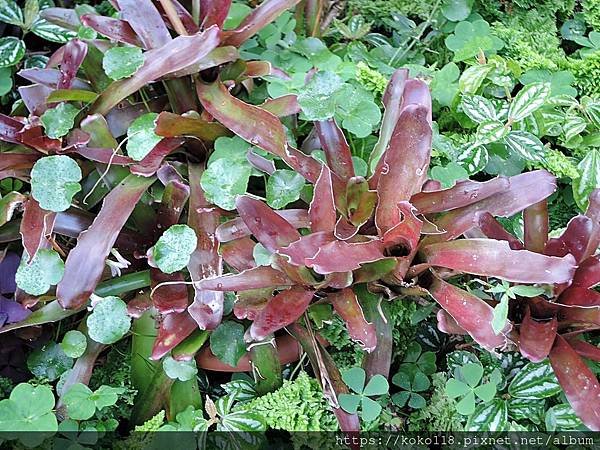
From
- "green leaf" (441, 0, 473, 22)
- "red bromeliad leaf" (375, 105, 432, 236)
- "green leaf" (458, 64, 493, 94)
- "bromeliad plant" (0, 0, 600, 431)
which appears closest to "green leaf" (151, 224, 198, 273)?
"bromeliad plant" (0, 0, 600, 431)

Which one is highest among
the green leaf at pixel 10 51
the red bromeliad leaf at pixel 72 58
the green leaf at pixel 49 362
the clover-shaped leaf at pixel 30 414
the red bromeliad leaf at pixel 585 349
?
the red bromeliad leaf at pixel 72 58

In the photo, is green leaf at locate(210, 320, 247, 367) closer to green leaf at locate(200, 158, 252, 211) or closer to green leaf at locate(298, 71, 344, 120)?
green leaf at locate(200, 158, 252, 211)

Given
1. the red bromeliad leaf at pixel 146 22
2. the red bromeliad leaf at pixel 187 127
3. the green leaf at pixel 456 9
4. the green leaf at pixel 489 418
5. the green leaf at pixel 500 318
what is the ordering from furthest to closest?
1. the green leaf at pixel 456 9
2. the red bromeliad leaf at pixel 146 22
3. the red bromeliad leaf at pixel 187 127
4. the green leaf at pixel 489 418
5. the green leaf at pixel 500 318

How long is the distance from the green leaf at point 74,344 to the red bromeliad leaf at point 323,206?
1.57 ft

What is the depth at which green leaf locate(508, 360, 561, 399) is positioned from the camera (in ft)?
3.37

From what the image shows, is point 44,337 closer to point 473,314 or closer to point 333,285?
point 333,285

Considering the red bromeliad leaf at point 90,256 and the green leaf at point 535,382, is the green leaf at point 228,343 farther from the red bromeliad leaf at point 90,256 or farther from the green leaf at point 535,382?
the green leaf at point 535,382

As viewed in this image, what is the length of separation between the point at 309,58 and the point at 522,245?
678 mm

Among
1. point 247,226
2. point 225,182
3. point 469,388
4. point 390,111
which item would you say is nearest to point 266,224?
point 247,226

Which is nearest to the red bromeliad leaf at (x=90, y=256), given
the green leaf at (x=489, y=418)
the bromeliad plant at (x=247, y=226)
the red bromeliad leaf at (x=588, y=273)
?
the bromeliad plant at (x=247, y=226)

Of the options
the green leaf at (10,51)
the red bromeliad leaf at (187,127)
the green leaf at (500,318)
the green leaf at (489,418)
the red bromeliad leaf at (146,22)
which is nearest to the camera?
the green leaf at (500,318)

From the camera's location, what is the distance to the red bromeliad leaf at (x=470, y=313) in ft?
3.00

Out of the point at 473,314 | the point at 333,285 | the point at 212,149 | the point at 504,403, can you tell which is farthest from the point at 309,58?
the point at 504,403

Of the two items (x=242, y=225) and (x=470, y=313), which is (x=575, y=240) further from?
(x=242, y=225)
